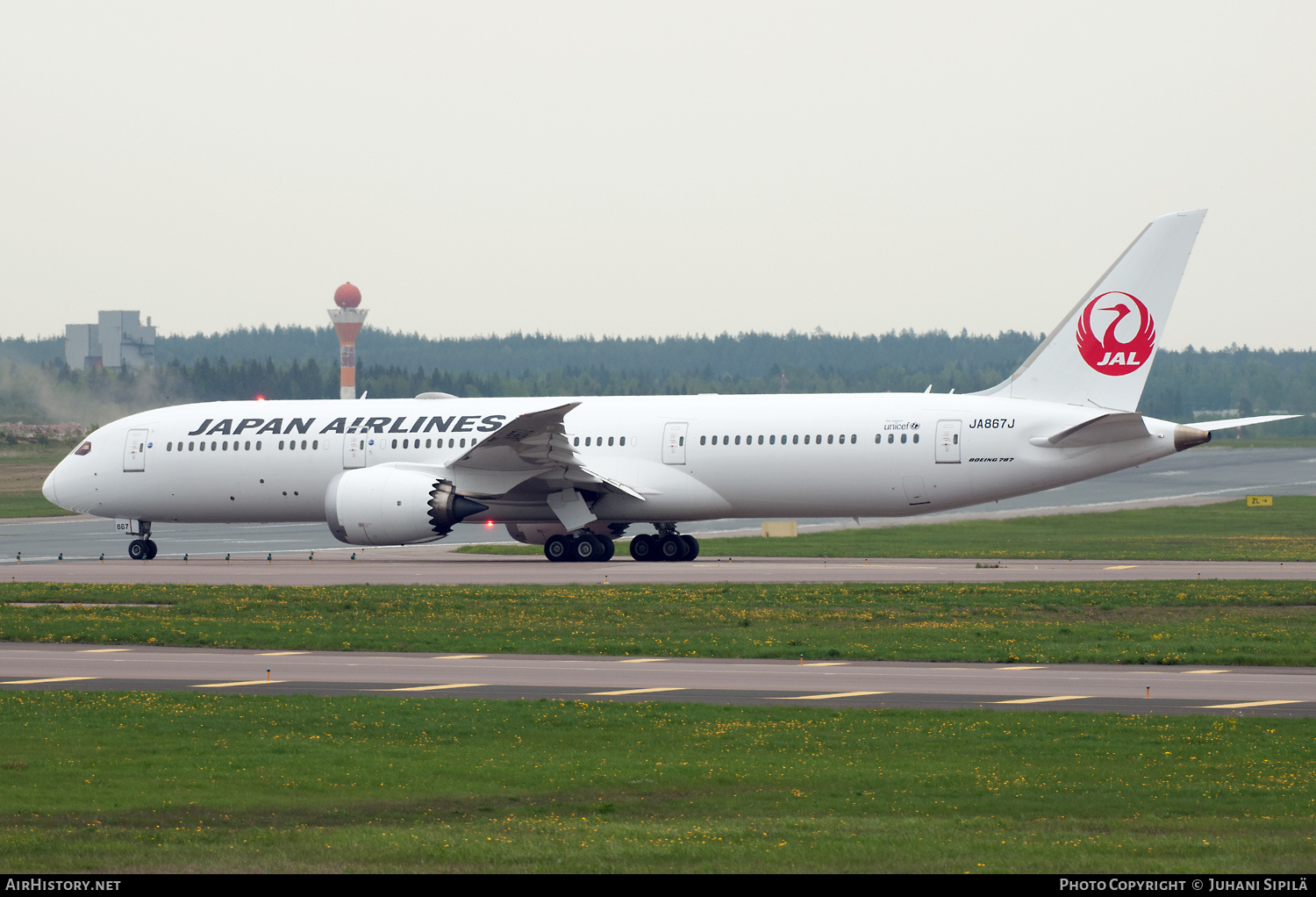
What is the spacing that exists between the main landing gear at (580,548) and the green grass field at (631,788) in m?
22.5

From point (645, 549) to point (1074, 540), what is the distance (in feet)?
52.9

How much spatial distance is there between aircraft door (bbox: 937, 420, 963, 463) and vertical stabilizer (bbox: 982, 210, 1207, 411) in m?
2.05

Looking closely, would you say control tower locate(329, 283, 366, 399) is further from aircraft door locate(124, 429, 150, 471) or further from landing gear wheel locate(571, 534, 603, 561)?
landing gear wheel locate(571, 534, 603, 561)

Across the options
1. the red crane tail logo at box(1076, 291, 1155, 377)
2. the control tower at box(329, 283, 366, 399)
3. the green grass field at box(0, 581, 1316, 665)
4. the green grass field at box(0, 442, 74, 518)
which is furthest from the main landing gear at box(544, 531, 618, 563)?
the control tower at box(329, 283, 366, 399)

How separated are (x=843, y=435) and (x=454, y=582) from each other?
33.7ft

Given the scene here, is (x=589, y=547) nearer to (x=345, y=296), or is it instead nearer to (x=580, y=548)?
(x=580, y=548)

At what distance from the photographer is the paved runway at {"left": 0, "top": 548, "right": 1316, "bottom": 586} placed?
33.3 m

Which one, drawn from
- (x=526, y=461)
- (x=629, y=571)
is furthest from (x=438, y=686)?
(x=526, y=461)

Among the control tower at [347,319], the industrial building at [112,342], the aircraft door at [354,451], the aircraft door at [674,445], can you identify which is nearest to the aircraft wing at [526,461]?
the aircraft door at [674,445]

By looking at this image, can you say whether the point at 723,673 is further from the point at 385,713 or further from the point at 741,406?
the point at 741,406

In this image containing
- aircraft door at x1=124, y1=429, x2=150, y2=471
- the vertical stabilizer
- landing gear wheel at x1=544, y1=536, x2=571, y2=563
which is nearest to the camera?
the vertical stabilizer

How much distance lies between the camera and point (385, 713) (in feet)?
53.9

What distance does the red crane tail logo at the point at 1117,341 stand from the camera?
120 feet

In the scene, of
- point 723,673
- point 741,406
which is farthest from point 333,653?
point 741,406
